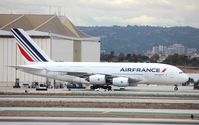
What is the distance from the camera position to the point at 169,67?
7150 cm

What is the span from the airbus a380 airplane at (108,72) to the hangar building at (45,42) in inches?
1088

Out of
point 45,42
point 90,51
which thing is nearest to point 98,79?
point 45,42

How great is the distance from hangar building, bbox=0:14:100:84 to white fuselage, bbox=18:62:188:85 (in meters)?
29.0

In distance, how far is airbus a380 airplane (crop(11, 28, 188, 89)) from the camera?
233 ft

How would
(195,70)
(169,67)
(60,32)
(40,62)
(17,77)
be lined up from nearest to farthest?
(169,67) → (40,62) → (17,77) → (60,32) → (195,70)

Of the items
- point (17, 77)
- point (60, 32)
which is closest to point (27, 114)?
point (17, 77)

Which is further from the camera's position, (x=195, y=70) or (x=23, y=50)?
(x=195, y=70)

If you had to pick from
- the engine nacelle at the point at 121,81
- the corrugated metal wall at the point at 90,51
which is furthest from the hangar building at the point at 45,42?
the engine nacelle at the point at 121,81

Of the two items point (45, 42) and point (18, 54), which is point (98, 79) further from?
point (45, 42)

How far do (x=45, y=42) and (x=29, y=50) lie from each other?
2785 cm

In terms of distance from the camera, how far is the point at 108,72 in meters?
73.4

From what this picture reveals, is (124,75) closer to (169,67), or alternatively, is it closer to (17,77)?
(169,67)

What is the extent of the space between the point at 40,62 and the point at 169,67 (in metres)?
19.6

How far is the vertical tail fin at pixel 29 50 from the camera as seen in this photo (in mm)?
78875
